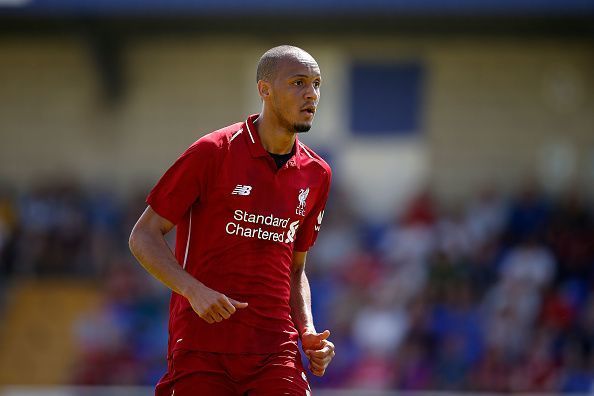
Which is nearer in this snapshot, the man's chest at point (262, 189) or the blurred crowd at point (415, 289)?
the man's chest at point (262, 189)

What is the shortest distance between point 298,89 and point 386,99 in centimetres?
1074

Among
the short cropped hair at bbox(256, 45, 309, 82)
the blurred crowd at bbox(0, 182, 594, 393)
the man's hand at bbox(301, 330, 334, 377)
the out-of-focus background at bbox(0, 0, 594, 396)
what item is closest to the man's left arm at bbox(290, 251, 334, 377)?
the man's hand at bbox(301, 330, 334, 377)

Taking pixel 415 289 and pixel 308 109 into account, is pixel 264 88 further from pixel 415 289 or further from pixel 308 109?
pixel 415 289

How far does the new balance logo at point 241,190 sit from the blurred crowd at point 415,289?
763 centimetres

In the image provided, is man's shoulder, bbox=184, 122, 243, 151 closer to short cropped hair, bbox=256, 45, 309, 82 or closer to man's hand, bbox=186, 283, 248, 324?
short cropped hair, bbox=256, 45, 309, 82

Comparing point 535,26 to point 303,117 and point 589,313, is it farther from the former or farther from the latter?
point 303,117

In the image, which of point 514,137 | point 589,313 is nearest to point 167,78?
point 514,137

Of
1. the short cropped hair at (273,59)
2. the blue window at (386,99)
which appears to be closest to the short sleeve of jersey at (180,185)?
the short cropped hair at (273,59)

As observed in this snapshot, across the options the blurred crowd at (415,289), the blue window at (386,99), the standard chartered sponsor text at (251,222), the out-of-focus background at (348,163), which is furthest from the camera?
the blue window at (386,99)

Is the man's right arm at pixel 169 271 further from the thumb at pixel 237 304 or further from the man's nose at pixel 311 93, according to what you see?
the man's nose at pixel 311 93

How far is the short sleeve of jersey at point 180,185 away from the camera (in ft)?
15.5

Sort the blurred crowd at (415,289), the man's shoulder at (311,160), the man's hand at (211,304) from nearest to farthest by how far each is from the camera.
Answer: the man's hand at (211,304) → the man's shoulder at (311,160) → the blurred crowd at (415,289)

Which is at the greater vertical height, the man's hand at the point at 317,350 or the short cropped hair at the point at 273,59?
the short cropped hair at the point at 273,59

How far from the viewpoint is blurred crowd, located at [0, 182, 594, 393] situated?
12375 millimetres
